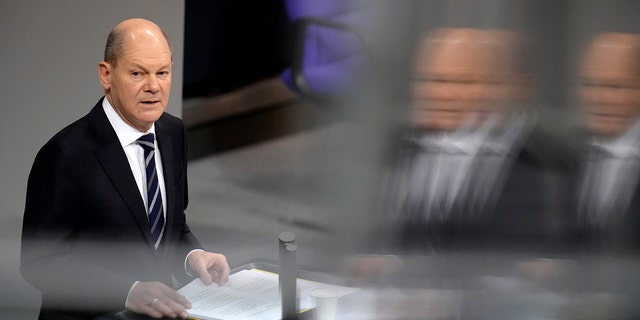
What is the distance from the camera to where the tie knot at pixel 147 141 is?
171 cm

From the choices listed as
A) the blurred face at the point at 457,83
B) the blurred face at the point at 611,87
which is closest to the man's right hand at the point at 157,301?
the blurred face at the point at 457,83

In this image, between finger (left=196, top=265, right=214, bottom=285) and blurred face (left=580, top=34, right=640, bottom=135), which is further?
blurred face (left=580, top=34, right=640, bottom=135)

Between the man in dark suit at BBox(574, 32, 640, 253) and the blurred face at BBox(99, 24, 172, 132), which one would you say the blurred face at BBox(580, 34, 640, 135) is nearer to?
the man in dark suit at BBox(574, 32, 640, 253)

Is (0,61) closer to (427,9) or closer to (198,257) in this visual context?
(198,257)

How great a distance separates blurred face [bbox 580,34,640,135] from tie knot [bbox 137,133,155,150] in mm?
1769

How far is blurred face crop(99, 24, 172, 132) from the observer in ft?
5.46

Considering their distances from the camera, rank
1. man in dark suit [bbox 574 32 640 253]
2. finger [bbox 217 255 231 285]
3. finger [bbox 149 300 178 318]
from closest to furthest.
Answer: finger [bbox 149 300 178 318]
finger [bbox 217 255 231 285]
man in dark suit [bbox 574 32 640 253]

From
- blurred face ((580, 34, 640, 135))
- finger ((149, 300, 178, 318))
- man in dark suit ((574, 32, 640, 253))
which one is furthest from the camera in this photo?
blurred face ((580, 34, 640, 135))

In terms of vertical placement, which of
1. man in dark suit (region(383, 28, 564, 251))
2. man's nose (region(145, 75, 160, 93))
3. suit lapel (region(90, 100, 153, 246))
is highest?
man's nose (region(145, 75, 160, 93))

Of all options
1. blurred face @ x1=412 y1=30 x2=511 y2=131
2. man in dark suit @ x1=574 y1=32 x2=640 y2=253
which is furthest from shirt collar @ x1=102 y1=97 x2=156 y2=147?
man in dark suit @ x1=574 y1=32 x2=640 y2=253

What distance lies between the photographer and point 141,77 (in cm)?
168

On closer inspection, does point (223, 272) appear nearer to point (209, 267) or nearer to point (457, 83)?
point (209, 267)

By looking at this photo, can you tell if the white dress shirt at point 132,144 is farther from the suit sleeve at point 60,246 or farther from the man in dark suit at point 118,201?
the suit sleeve at point 60,246

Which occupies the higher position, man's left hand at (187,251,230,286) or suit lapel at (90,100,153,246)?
suit lapel at (90,100,153,246)
